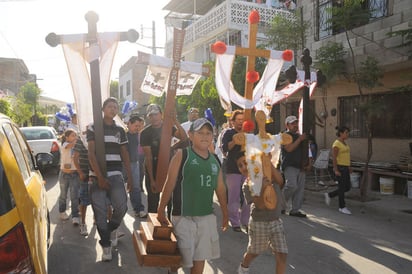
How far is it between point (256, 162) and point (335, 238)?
266cm

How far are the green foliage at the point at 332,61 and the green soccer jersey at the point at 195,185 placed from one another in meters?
7.20

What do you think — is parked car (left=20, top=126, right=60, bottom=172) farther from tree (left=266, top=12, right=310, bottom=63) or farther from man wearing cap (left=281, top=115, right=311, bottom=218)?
tree (left=266, top=12, right=310, bottom=63)

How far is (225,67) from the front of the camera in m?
4.63

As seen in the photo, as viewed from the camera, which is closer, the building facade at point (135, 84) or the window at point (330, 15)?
the window at point (330, 15)

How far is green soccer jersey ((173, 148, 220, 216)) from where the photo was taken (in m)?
3.12

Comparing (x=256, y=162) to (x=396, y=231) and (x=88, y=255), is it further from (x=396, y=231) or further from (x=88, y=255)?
(x=396, y=231)

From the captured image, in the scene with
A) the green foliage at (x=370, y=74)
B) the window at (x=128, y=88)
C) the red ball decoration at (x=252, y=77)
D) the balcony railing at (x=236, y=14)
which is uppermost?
the balcony railing at (x=236, y=14)

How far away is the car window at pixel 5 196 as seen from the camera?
200 centimetres

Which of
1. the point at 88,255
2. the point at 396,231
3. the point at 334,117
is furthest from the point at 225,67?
the point at 334,117

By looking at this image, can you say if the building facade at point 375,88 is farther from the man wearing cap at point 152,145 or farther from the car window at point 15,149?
the car window at point 15,149

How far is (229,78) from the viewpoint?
4.77m

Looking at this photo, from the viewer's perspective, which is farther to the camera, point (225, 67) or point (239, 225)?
point (239, 225)

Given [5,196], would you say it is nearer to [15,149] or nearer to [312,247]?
[15,149]

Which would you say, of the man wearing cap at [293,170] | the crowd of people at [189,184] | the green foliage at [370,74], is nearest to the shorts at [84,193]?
the crowd of people at [189,184]
